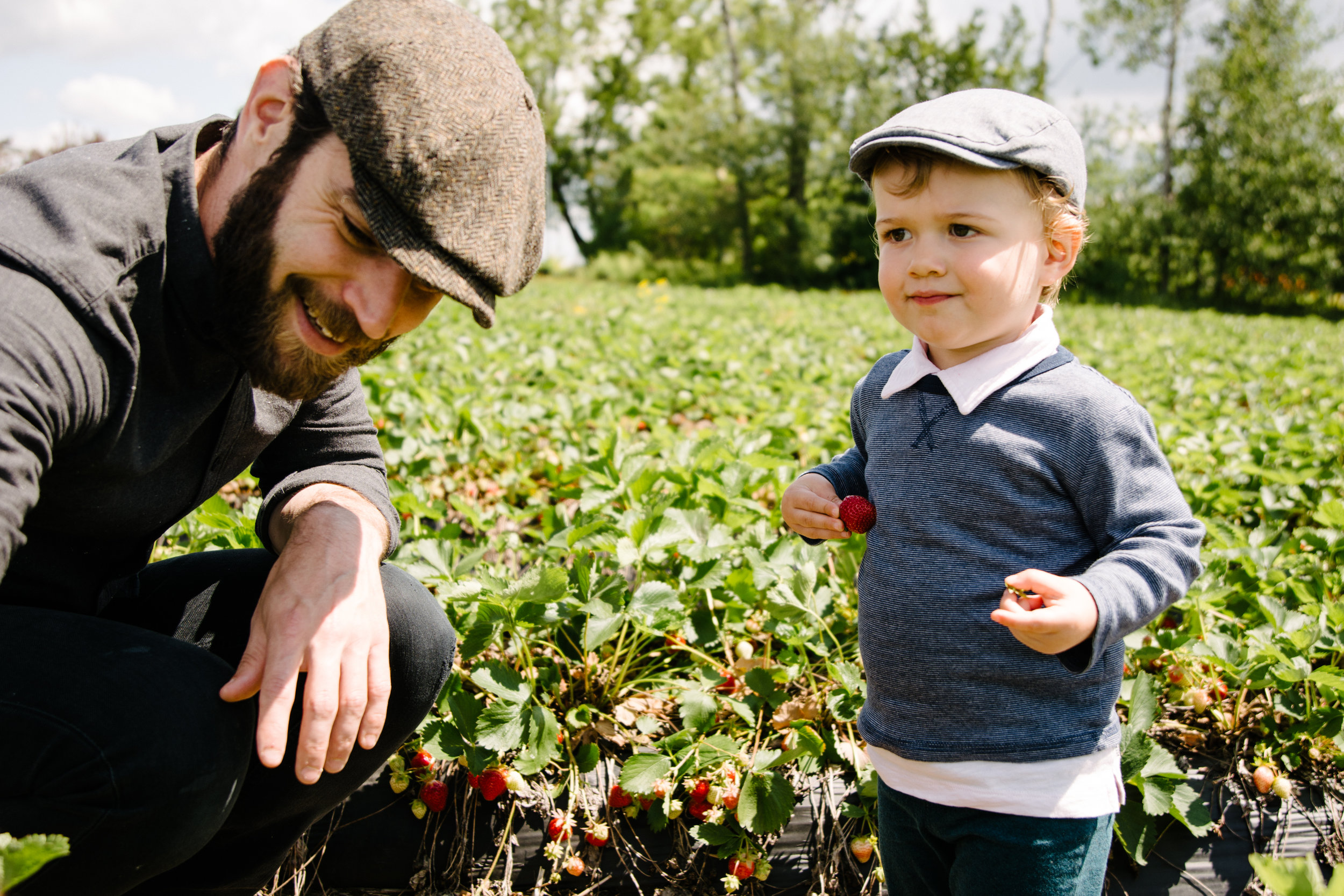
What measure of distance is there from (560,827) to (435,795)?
9.5 inches

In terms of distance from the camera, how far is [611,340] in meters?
6.02

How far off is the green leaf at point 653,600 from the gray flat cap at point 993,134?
904 millimetres

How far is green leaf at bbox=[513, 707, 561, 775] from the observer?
163 cm

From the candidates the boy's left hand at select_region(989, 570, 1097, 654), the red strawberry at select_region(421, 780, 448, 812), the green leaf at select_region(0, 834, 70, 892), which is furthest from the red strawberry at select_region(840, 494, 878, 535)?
the green leaf at select_region(0, 834, 70, 892)

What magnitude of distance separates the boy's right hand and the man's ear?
951mm

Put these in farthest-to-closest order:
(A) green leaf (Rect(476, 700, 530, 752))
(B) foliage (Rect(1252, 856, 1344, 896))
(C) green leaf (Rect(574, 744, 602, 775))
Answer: (C) green leaf (Rect(574, 744, 602, 775)), (A) green leaf (Rect(476, 700, 530, 752)), (B) foliage (Rect(1252, 856, 1344, 896))

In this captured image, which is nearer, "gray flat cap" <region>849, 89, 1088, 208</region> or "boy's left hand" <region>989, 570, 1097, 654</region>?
"boy's left hand" <region>989, 570, 1097, 654</region>

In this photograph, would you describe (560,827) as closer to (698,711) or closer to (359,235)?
(698,711)

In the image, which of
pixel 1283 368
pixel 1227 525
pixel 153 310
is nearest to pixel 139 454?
pixel 153 310

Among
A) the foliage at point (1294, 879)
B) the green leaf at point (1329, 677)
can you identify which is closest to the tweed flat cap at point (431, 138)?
the foliage at point (1294, 879)

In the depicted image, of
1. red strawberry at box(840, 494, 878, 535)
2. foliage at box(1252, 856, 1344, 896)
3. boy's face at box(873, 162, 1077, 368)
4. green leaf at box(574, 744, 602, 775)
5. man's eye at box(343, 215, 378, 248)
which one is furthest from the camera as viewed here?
green leaf at box(574, 744, 602, 775)

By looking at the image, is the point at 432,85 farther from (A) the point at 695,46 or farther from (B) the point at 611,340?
(A) the point at 695,46

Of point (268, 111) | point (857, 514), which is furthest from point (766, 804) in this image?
point (268, 111)

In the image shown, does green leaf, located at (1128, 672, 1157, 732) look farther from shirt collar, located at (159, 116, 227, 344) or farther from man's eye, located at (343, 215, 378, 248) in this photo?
shirt collar, located at (159, 116, 227, 344)
